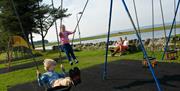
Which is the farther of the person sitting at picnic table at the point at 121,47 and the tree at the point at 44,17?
the tree at the point at 44,17

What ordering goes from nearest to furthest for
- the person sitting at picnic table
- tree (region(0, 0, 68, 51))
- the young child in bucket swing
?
1. the young child in bucket swing
2. the person sitting at picnic table
3. tree (region(0, 0, 68, 51))

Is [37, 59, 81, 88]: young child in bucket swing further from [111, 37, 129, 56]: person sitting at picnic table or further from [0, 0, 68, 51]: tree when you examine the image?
[0, 0, 68, 51]: tree

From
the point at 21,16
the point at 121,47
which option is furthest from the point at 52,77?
the point at 21,16

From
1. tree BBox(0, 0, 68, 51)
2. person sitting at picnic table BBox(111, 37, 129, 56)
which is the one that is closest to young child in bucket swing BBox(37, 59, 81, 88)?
person sitting at picnic table BBox(111, 37, 129, 56)

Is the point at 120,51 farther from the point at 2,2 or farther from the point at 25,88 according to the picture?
the point at 2,2

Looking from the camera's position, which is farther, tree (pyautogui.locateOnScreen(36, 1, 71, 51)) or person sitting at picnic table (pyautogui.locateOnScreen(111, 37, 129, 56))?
tree (pyautogui.locateOnScreen(36, 1, 71, 51))

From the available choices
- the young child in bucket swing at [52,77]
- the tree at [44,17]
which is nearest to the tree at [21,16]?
the tree at [44,17]

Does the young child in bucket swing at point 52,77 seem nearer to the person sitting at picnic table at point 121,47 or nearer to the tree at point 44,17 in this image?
the person sitting at picnic table at point 121,47

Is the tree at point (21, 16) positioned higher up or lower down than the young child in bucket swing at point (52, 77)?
higher up

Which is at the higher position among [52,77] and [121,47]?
[121,47]

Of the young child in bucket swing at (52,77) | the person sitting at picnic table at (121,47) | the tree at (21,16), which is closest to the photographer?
the young child in bucket swing at (52,77)

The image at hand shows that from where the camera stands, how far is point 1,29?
35.2 meters

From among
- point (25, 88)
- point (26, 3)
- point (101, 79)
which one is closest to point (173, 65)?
point (101, 79)

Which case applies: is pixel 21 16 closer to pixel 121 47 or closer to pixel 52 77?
pixel 121 47
